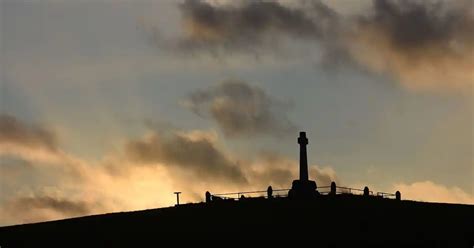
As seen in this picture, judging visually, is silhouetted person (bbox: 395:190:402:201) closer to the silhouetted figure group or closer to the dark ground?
the silhouetted figure group

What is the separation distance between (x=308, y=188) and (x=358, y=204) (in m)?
5.99

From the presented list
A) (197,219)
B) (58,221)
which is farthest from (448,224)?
(58,221)

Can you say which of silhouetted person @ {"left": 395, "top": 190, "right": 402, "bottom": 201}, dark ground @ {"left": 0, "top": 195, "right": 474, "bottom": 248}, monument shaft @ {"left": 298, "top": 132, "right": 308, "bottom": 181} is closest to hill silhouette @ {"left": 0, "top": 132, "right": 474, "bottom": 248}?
dark ground @ {"left": 0, "top": 195, "right": 474, "bottom": 248}

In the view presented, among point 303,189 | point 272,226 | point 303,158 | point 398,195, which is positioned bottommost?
point 272,226

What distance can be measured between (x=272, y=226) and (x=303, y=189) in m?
7.10

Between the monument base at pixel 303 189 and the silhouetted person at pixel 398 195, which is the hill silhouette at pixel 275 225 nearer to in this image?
the monument base at pixel 303 189

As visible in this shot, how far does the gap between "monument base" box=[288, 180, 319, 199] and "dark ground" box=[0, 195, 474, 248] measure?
10.4 ft

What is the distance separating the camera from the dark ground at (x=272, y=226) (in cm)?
6988

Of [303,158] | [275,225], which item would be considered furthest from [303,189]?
[275,225]

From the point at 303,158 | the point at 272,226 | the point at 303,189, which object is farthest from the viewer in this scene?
the point at 303,158

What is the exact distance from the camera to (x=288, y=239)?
69438 mm

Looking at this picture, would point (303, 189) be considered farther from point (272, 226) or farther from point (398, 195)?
point (272, 226)

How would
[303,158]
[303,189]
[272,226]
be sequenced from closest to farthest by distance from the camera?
[272,226] < [303,189] < [303,158]

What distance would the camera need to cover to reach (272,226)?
70.2 meters
